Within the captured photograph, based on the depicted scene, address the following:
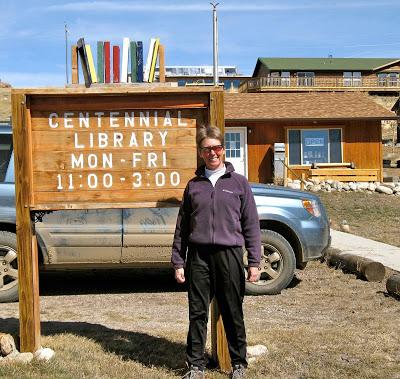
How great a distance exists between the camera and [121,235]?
6.65 meters

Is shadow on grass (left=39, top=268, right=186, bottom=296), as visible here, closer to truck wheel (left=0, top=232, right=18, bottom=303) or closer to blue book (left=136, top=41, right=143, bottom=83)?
truck wheel (left=0, top=232, right=18, bottom=303)

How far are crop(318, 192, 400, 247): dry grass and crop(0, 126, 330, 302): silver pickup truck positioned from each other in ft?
15.7

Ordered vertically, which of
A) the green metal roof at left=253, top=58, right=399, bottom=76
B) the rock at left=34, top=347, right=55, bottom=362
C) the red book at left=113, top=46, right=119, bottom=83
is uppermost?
the green metal roof at left=253, top=58, right=399, bottom=76

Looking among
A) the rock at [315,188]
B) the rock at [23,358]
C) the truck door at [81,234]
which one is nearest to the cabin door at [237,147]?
the rock at [315,188]

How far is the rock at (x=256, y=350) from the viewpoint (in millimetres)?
4559

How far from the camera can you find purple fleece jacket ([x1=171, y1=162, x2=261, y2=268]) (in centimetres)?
400

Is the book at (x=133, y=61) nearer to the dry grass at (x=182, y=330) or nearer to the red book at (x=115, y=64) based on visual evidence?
the red book at (x=115, y=64)

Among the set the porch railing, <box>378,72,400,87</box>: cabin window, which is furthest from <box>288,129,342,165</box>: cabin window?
<box>378,72,400,87</box>: cabin window

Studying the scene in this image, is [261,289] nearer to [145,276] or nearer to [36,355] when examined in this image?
[145,276]

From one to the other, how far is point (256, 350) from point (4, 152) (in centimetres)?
384

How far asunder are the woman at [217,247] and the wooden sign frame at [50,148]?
1.02 feet

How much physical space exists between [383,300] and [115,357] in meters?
3.37

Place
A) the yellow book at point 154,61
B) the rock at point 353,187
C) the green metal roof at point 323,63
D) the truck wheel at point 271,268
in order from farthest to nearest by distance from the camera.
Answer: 1. the green metal roof at point 323,63
2. the rock at point 353,187
3. the truck wheel at point 271,268
4. the yellow book at point 154,61

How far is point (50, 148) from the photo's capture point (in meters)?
4.56
